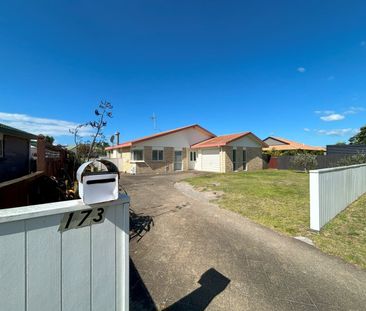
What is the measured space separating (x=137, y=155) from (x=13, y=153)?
13065 millimetres

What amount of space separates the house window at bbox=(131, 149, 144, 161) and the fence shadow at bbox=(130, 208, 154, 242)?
14.6 m

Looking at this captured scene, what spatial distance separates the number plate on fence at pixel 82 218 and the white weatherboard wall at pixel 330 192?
4886 mm

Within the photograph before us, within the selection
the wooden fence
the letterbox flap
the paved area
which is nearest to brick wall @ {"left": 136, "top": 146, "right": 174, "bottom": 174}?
the wooden fence

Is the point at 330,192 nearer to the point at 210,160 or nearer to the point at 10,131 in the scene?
the point at 10,131

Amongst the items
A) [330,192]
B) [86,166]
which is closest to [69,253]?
[86,166]

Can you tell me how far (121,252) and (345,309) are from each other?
281 cm

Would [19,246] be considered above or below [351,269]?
above

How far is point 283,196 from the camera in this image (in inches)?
350

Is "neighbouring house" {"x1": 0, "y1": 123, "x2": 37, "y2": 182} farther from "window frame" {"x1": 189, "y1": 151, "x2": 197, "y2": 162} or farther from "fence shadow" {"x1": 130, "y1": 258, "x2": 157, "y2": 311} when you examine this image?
"window frame" {"x1": 189, "y1": 151, "x2": 197, "y2": 162}

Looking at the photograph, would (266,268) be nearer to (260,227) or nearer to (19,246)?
(260,227)

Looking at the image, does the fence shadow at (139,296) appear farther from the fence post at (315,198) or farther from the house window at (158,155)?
the house window at (158,155)

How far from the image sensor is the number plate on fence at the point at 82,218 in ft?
4.22

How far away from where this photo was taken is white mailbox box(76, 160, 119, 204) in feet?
4.45

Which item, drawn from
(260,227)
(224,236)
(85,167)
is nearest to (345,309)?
(224,236)
